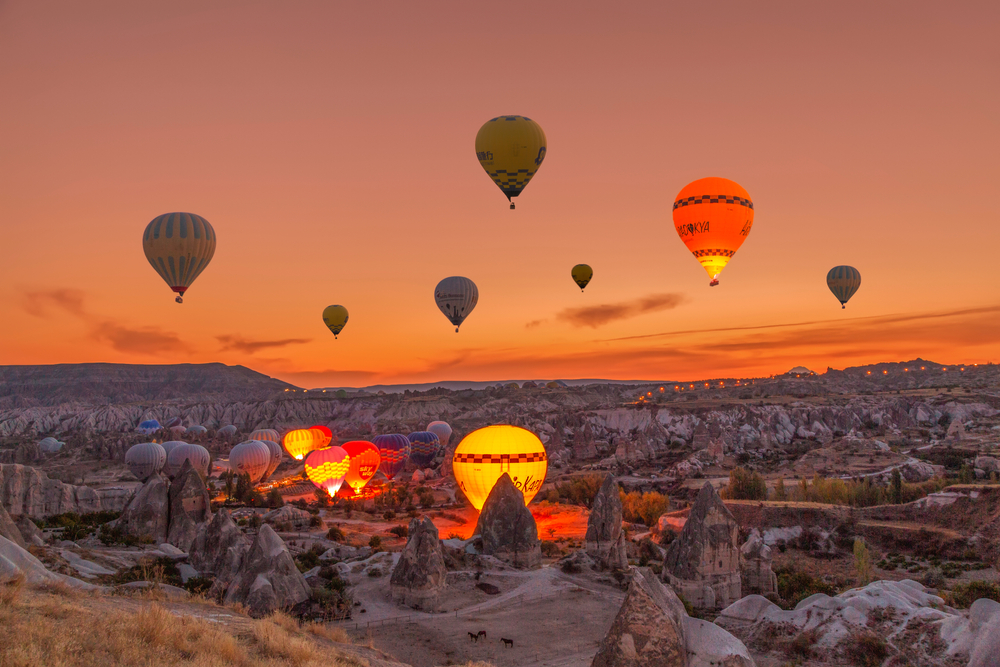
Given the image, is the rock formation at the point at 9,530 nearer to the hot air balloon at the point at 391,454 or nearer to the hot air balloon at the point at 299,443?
the hot air balloon at the point at 391,454

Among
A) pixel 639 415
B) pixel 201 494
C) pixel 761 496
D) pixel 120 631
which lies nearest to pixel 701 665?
pixel 120 631

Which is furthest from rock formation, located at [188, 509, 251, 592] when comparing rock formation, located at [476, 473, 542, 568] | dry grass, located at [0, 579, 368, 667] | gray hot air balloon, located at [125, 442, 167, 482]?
gray hot air balloon, located at [125, 442, 167, 482]

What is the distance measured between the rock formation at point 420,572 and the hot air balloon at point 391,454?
45.1 m

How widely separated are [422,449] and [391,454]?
241 inches

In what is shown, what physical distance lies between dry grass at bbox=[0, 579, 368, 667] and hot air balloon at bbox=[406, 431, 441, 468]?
209 feet

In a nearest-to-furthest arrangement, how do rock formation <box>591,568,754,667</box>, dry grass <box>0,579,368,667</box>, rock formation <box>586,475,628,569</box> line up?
dry grass <box>0,579,368,667</box> → rock formation <box>591,568,754,667</box> → rock formation <box>586,475,628,569</box>

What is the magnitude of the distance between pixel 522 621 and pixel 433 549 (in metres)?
4.56

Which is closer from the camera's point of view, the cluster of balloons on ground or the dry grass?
the dry grass

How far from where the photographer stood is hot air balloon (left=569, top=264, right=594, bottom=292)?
61.1 metres

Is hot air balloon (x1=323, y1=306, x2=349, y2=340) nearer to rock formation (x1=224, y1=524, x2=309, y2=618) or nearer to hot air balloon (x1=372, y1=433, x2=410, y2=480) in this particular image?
hot air balloon (x1=372, y1=433, x2=410, y2=480)

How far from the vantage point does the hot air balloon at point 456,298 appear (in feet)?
182

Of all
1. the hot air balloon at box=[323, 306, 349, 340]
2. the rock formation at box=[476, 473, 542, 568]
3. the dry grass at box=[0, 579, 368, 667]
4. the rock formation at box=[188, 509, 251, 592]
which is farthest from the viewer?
the hot air balloon at box=[323, 306, 349, 340]

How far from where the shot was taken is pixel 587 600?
83.9 ft

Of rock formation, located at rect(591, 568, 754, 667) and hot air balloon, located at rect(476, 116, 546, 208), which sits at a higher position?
hot air balloon, located at rect(476, 116, 546, 208)
